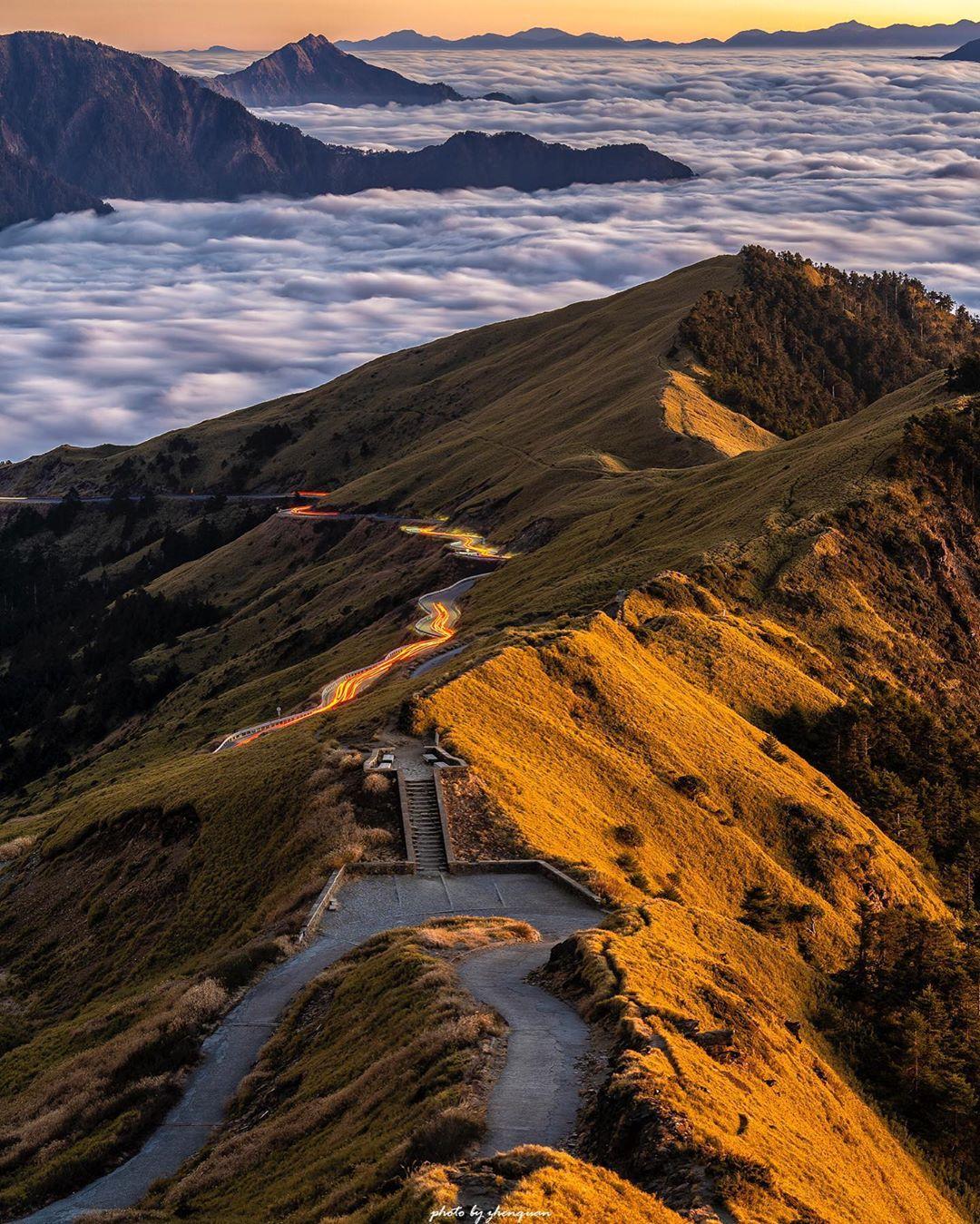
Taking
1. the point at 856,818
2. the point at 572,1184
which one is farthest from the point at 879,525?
the point at 572,1184

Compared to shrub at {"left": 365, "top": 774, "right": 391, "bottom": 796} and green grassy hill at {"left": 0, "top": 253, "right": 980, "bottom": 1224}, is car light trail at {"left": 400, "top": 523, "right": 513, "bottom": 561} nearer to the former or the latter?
green grassy hill at {"left": 0, "top": 253, "right": 980, "bottom": 1224}

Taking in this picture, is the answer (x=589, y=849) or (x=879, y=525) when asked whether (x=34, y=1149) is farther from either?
(x=879, y=525)

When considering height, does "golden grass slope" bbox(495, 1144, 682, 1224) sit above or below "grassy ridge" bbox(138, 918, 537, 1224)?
above

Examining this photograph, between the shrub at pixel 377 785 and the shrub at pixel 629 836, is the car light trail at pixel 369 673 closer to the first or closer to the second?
the shrub at pixel 377 785

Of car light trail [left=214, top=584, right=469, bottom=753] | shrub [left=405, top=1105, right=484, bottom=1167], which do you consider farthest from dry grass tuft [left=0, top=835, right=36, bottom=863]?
shrub [left=405, top=1105, right=484, bottom=1167]

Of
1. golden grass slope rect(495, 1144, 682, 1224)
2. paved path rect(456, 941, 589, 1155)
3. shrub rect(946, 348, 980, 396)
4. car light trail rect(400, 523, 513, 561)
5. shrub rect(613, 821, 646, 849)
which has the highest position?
golden grass slope rect(495, 1144, 682, 1224)

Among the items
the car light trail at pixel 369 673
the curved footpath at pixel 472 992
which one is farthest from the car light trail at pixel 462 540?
the curved footpath at pixel 472 992
